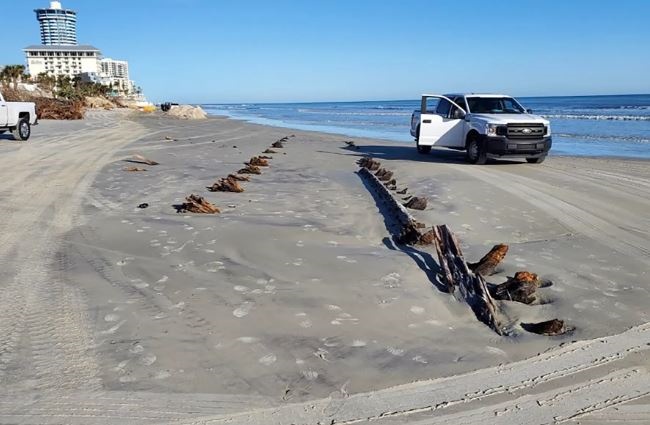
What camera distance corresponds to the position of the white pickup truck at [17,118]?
16.2m

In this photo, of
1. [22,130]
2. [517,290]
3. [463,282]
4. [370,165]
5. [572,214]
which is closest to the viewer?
[517,290]

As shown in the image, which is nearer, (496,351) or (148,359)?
(148,359)

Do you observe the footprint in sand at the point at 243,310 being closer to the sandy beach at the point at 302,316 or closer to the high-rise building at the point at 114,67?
the sandy beach at the point at 302,316

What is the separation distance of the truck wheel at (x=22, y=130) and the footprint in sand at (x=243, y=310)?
1607 centimetres

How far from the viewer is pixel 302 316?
3.68 m

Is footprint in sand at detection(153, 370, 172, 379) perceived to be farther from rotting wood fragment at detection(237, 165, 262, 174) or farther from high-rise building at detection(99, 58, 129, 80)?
high-rise building at detection(99, 58, 129, 80)

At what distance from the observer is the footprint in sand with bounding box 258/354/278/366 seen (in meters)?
3.04

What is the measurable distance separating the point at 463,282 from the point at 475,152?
9436 millimetres

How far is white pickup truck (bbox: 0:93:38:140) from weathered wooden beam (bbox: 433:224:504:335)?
15952mm

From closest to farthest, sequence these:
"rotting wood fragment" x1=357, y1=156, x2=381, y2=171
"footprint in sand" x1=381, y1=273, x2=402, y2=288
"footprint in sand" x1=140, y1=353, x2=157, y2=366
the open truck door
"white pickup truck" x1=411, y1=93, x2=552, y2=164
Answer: "footprint in sand" x1=140, y1=353, x2=157, y2=366 < "footprint in sand" x1=381, y1=273, x2=402, y2=288 < "rotting wood fragment" x1=357, y1=156, x2=381, y2=171 < "white pickup truck" x1=411, y1=93, x2=552, y2=164 < the open truck door

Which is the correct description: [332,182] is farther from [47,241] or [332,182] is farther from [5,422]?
[5,422]

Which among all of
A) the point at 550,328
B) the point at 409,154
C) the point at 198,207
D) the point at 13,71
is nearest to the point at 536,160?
the point at 409,154

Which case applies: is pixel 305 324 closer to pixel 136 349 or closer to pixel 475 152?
pixel 136 349

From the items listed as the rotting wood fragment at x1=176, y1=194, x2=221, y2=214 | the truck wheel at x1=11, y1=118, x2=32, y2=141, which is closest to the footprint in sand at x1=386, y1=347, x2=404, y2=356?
the rotting wood fragment at x1=176, y1=194, x2=221, y2=214
